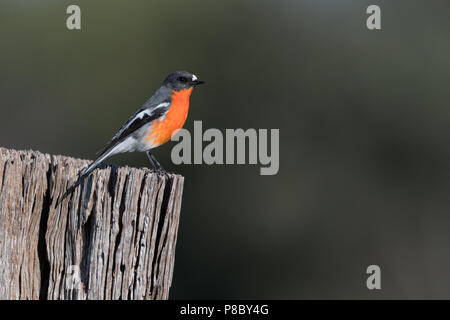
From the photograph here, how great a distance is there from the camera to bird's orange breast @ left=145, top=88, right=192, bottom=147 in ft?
27.7

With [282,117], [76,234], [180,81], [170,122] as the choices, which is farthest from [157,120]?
[282,117]

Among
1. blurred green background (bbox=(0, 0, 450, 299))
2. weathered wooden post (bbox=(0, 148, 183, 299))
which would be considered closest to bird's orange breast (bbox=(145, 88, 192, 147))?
weathered wooden post (bbox=(0, 148, 183, 299))

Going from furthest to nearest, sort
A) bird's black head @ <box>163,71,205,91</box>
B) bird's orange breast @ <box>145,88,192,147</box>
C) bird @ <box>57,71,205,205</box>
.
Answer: bird's black head @ <box>163,71,205,91</box> → bird's orange breast @ <box>145,88,192,147</box> → bird @ <box>57,71,205,205</box>

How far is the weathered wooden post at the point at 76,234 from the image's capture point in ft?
15.0

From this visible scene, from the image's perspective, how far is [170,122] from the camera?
862cm

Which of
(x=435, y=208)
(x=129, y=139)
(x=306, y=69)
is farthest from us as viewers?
(x=306, y=69)

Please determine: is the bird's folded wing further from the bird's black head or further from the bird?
the bird's black head

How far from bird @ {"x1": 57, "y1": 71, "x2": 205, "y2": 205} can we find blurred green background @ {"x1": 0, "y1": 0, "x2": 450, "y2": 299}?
23.6 feet

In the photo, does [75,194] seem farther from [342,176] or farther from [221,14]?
[221,14]

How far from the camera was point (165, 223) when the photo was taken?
15.9ft

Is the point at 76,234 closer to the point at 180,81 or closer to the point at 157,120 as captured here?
the point at 157,120

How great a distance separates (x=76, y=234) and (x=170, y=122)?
408cm

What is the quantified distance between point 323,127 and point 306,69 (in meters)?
2.77
